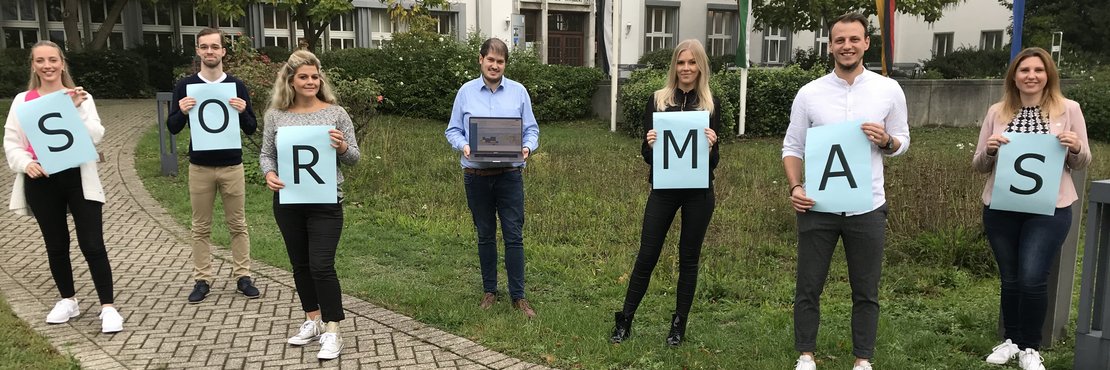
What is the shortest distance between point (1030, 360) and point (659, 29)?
96.2 feet

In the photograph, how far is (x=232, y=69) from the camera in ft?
39.9

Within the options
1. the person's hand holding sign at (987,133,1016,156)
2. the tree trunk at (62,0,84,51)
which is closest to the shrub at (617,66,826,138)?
the person's hand holding sign at (987,133,1016,156)

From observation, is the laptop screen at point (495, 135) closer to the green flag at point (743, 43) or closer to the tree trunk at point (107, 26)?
the green flag at point (743, 43)

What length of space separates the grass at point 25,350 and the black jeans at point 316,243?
132 cm

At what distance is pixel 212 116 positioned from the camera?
5.10 metres

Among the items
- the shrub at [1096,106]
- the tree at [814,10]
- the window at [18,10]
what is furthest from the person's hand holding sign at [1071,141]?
the window at [18,10]

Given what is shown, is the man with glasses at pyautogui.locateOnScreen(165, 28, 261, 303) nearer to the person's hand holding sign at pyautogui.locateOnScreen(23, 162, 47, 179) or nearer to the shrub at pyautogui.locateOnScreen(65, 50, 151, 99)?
the person's hand holding sign at pyautogui.locateOnScreen(23, 162, 47, 179)

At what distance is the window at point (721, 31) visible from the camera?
3369 centimetres

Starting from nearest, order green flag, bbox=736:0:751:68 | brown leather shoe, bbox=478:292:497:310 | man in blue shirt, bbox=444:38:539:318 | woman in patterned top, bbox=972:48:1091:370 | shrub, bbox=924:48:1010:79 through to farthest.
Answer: woman in patterned top, bbox=972:48:1091:370 < man in blue shirt, bbox=444:38:539:318 < brown leather shoe, bbox=478:292:497:310 < green flag, bbox=736:0:751:68 < shrub, bbox=924:48:1010:79

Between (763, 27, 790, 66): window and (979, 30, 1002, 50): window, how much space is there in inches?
302

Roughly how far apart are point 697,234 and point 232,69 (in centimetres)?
985

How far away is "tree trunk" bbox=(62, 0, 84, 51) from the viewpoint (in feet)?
79.3

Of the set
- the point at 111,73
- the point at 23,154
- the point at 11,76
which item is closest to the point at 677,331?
the point at 23,154

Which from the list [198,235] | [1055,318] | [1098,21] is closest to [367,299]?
[198,235]
